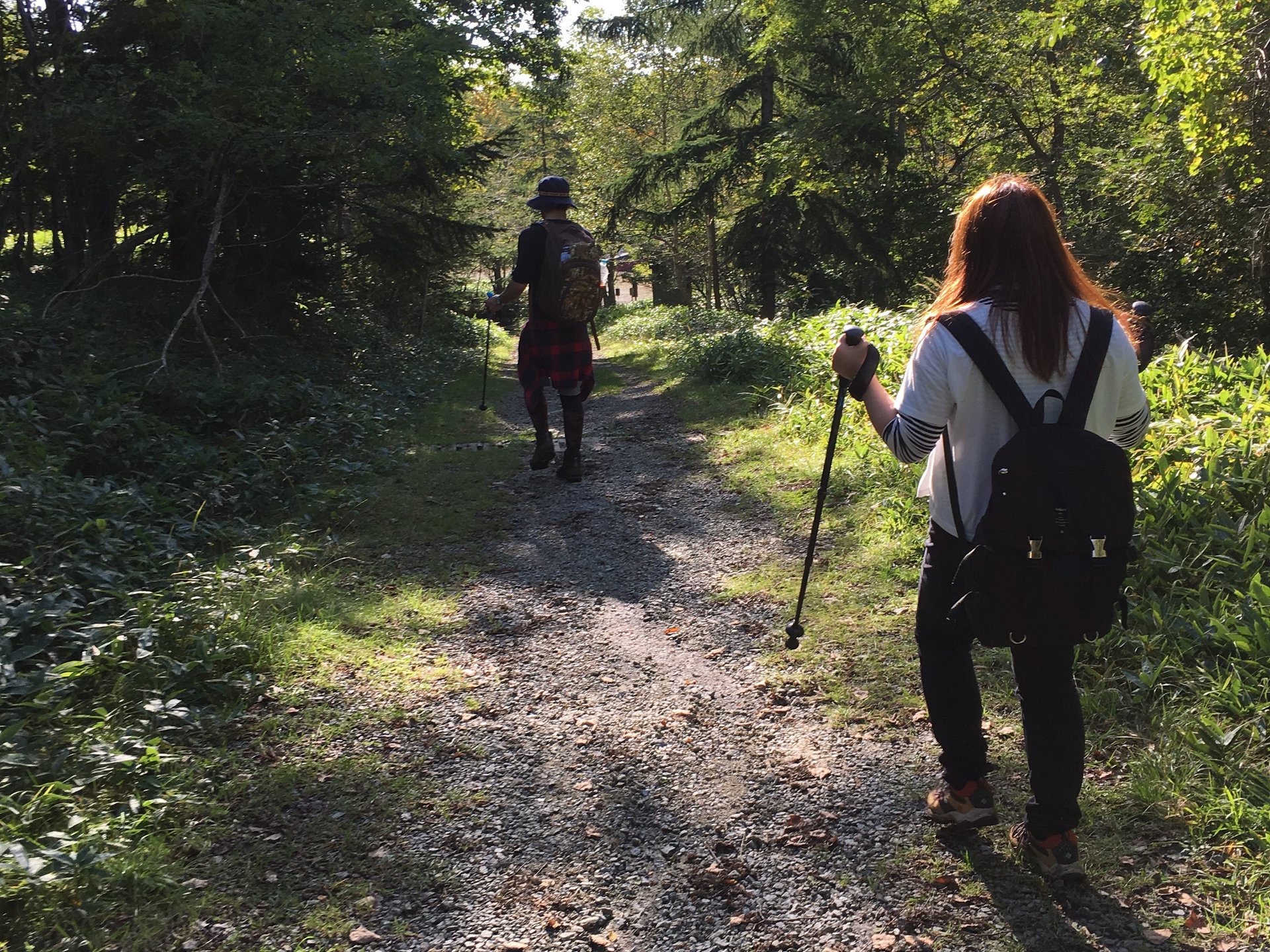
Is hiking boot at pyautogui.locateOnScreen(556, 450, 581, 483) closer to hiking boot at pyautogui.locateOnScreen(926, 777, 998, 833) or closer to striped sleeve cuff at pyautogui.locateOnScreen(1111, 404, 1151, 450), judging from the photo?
hiking boot at pyautogui.locateOnScreen(926, 777, 998, 833)

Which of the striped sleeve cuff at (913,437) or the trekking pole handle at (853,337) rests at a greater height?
the trekking pole handle at (853,337)

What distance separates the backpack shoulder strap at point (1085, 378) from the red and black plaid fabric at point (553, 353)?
16.9 feet

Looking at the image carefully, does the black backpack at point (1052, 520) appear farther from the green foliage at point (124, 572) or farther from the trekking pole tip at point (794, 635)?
the green foliage at point (124, 572)

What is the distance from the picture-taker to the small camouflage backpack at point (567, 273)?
272 inches

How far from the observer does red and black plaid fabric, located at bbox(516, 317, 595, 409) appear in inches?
286

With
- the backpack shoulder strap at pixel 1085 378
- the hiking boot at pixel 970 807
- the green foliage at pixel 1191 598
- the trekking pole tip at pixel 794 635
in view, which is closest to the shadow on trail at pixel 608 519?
the green foliage at pixel 1191 598

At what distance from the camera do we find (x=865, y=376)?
8.59 ft

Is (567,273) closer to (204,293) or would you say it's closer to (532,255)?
(532,255)

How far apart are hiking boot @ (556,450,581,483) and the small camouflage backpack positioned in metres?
1.20

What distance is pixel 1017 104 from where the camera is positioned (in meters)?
17.5

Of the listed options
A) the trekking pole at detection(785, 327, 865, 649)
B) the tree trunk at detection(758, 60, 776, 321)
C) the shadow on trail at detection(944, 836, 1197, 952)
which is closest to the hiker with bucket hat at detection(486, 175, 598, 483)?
the trekking pole at detection(785, 327, 865, 649)

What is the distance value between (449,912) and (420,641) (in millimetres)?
2047

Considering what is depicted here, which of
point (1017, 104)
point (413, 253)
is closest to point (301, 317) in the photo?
point (413, 253)

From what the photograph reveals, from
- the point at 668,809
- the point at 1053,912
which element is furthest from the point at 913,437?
the point at 668,809
